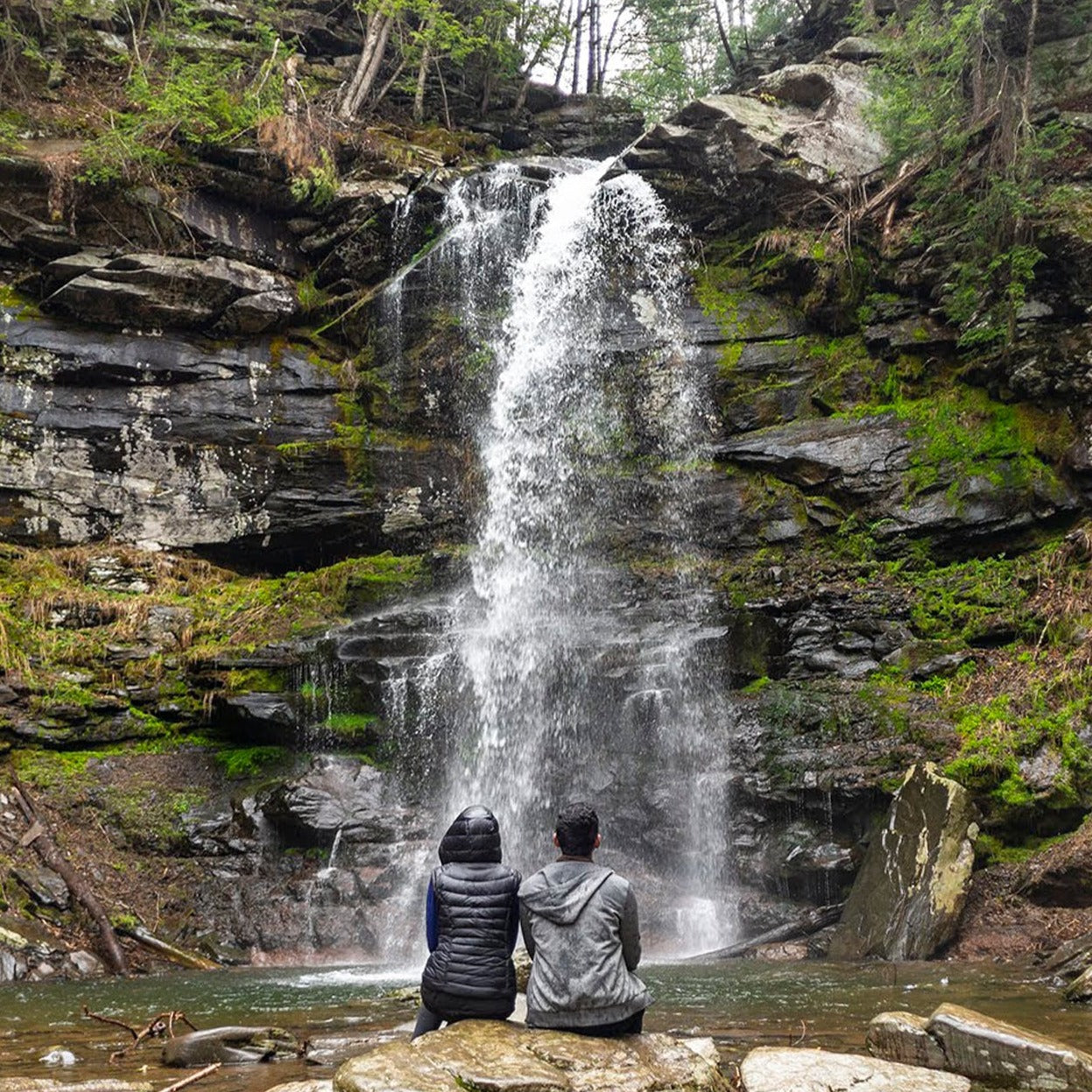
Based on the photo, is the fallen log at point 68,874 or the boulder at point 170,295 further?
the boulder at point 170,295

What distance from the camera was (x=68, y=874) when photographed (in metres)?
9.39

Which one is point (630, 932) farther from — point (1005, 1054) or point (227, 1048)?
point (227, 1048)

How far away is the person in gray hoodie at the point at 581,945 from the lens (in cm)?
404

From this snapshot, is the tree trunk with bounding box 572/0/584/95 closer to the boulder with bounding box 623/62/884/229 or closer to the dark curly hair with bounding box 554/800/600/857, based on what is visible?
the boulder with bounding box 623/62/884/229

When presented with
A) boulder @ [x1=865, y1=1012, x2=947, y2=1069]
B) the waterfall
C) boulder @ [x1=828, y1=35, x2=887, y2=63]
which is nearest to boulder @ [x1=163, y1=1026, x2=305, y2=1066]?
boulder @ [x1=865, y1=1012, x2=947, y2=1069]

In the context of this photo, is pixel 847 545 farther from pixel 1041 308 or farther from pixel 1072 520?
pixel 1041 308

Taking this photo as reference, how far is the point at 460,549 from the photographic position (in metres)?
14.9

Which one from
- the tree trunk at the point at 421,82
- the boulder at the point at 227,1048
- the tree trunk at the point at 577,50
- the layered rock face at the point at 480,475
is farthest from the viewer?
the tree trunk at the point at 577,50

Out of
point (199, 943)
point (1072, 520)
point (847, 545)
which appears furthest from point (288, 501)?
point (1072, 520)

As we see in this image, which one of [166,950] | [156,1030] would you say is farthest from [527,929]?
[166,950]

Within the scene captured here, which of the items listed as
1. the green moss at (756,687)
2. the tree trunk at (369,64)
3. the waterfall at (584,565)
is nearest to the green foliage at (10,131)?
the tree trunk at (369,64)

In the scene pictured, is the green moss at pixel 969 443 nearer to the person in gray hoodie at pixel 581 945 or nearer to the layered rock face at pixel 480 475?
the layered rock face at pixel 480 475

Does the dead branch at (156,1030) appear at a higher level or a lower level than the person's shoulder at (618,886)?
lower

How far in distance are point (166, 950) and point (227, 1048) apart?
4892 millimetres
